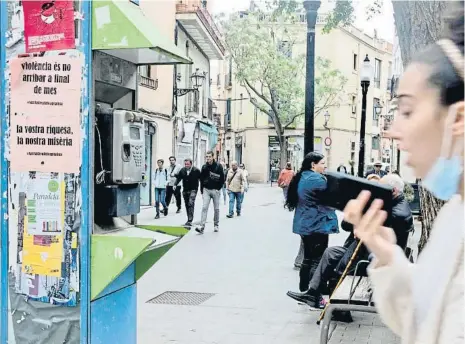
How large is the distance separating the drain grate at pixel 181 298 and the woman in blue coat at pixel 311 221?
3.59 ft

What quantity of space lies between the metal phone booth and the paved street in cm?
164

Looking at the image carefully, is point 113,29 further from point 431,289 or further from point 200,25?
point 200,25

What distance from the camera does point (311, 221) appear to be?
6.80 metres

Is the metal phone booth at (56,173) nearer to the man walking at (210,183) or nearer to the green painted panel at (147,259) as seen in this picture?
the green painted panel at (147,259)

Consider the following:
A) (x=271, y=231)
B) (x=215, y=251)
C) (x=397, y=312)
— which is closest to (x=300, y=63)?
(x=271, y=231)

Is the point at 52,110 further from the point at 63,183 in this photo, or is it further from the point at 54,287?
the point at 54,287

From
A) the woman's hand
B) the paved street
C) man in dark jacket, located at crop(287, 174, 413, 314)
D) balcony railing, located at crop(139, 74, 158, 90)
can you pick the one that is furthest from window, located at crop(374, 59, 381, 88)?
the woman's hand

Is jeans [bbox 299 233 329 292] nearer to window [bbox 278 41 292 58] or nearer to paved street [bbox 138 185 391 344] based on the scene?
paved street [bbox 138 185 391 344]

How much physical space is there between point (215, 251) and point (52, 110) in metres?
7.05

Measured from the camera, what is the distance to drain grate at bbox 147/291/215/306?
6633 mm

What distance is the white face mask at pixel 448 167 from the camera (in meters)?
1.35

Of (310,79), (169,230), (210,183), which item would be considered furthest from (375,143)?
(169,230)

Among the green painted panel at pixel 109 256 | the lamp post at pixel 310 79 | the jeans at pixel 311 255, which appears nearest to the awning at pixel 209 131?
the lamp post at pixel 310 79

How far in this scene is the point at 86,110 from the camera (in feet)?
11.8
